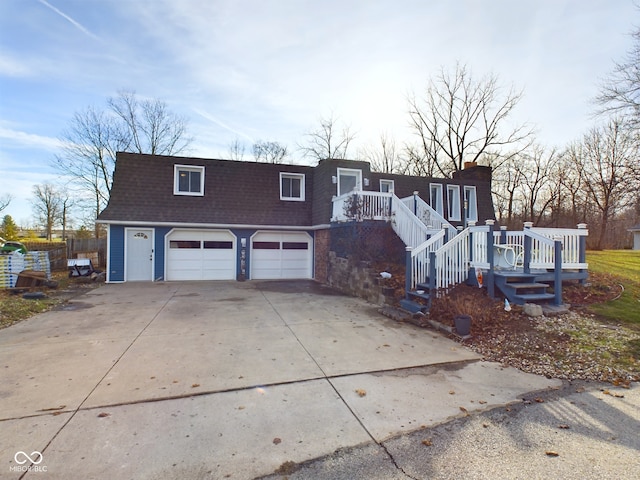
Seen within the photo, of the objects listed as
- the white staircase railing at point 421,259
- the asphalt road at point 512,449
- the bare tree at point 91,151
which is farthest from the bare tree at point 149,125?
the asphalt road at point 512,449

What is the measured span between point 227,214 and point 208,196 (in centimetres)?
116

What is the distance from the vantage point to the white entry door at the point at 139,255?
12641mm

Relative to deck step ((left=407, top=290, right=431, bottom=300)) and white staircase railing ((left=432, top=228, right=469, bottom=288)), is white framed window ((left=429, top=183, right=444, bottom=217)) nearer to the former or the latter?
white staircase railing ((left=432, top=228, right=469, bottom=288))

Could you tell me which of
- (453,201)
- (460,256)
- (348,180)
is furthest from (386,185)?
(460,256)

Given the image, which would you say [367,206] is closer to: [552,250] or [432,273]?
[432,273]

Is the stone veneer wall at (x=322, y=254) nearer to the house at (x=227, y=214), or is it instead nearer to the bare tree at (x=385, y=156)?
the house at (x=227, y=214)

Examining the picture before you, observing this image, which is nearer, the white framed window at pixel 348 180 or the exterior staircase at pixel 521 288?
the exterior staircase at pixel 521 288

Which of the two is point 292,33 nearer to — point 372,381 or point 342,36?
point 342,36

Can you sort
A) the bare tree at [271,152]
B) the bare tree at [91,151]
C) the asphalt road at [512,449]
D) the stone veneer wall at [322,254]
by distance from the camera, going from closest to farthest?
the asphalt road at [512,449] < the stone veneer wall at [322,254] < the bare tree at [91,151] < the bare tree at [271,152]

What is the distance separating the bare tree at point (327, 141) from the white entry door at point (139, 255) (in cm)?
1837

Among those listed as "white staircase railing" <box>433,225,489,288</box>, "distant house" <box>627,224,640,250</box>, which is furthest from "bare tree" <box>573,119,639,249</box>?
"white staircase railing" <box>433,225,489,288</box>

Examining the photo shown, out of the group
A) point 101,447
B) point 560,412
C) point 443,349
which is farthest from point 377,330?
point 101,447

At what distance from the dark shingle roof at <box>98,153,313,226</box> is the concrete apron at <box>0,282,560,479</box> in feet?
22.1

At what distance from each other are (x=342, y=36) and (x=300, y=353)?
7.77 meters
